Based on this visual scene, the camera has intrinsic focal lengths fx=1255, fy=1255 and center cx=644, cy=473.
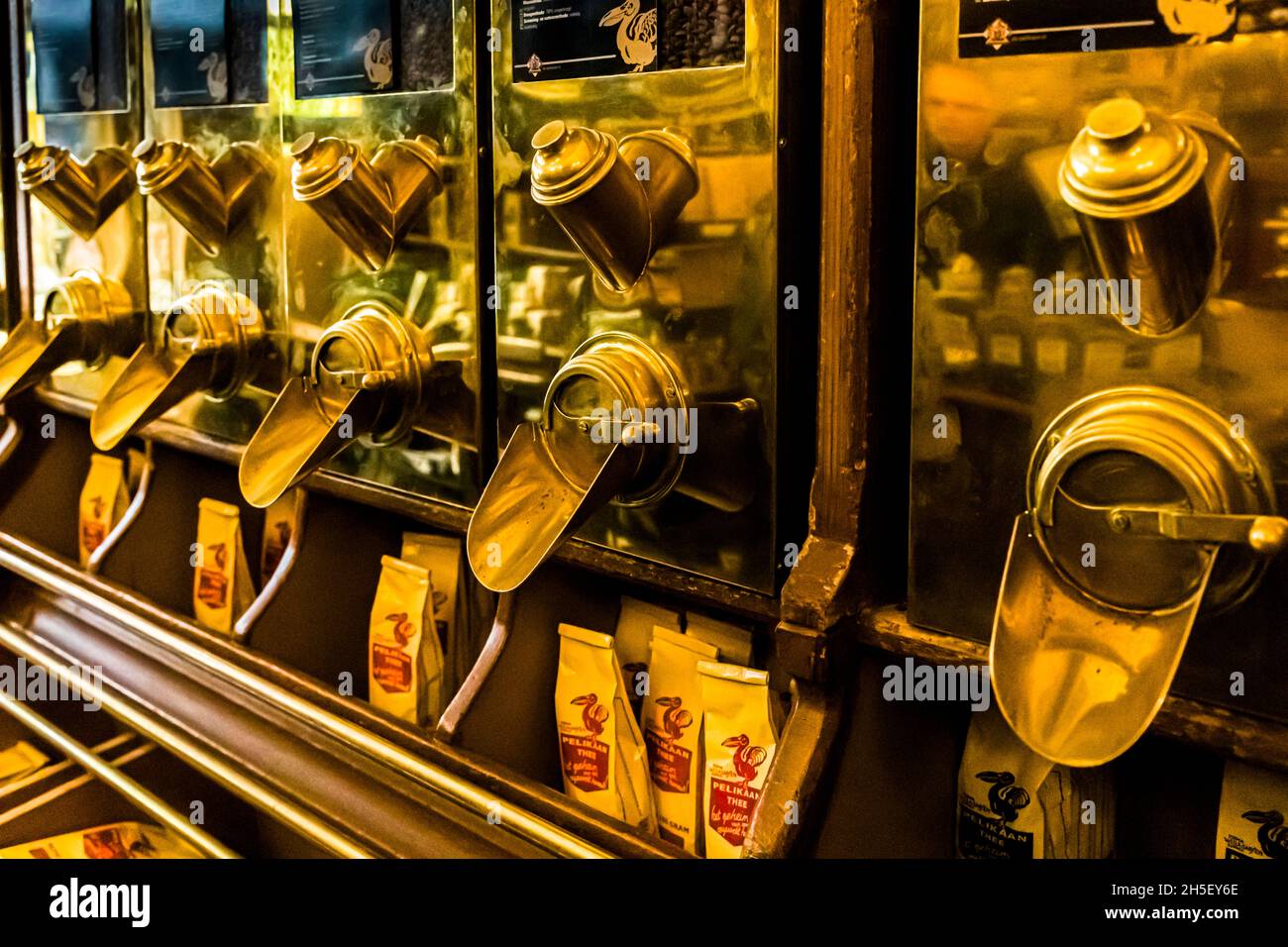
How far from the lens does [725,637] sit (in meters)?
1.46

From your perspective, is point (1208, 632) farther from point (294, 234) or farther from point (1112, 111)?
point (294, 234)

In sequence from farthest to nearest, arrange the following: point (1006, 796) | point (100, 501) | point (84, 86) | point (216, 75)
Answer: point (100, 501), point (84, 86), point (216, 75), point (1006, 796)

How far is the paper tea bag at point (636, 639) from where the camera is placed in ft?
5.04

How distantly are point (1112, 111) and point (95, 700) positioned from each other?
1.66 m

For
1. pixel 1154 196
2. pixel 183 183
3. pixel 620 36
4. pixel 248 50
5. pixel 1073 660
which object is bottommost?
pixel 1073 660

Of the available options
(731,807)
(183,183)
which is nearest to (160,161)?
(183,183)

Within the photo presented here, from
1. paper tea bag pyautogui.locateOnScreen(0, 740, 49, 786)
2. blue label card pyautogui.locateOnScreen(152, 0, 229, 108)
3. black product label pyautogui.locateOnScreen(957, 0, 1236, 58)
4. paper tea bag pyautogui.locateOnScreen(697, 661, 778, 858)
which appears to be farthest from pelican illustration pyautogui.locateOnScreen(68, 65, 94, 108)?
black product label pyautogui.locateOnScreen(957, 0, 1236, 58)

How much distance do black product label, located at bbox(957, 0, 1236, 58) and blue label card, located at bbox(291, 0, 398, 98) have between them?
2.82ft

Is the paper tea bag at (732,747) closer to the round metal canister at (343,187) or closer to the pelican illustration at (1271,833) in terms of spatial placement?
the pelican illustration at (1271,833)

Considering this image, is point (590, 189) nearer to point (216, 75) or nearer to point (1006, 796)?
point (1006, 796)

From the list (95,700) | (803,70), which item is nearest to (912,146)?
(803,70)

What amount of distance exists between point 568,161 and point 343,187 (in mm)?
458

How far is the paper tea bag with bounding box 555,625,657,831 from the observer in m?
1.47
